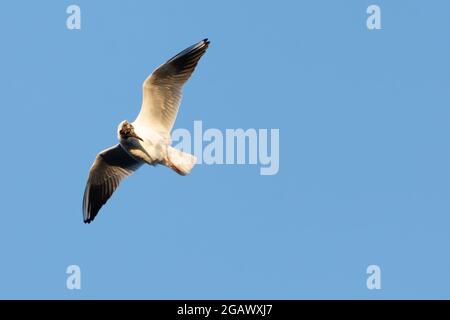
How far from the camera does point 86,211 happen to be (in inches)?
567

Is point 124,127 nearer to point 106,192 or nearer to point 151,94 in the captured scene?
point 151,94

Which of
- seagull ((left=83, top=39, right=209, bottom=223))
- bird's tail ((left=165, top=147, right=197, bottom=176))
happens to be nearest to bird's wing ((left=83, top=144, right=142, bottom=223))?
seagull ((left=83, top=39, right=209, bottom=223))

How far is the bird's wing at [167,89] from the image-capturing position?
530 inches

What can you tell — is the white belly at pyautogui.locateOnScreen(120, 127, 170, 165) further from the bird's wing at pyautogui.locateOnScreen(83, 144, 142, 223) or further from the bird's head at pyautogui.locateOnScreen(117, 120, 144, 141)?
the bird's wing at pyautogui.locateOnScreen(83, 144, 142, 223)

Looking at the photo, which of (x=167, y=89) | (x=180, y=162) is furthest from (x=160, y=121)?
(x=180, y=162)

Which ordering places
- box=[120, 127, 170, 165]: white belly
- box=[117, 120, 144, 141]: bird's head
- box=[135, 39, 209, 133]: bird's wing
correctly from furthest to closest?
box=[135, 39, 209, 133]: bird's wing → box=[120, 127, 170, 165]: white belly → box=[117, 120, 144, 141]: bird's head

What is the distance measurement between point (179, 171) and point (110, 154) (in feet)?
4.07

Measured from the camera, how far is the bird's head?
13.1m

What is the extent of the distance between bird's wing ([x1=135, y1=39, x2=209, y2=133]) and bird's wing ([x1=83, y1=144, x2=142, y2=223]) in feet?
2.82

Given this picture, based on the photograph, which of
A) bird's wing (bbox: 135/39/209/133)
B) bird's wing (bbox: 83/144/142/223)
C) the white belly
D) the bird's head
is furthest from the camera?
bird's wing (bbox: 83/144/142/223)

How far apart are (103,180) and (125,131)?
1511mm

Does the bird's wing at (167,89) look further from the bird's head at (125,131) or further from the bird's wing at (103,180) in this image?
the bird's wing at (103,180)

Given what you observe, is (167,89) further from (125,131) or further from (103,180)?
(103,180)
